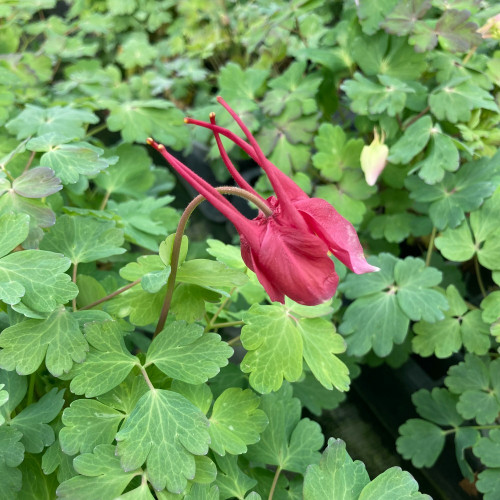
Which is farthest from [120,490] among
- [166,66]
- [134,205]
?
[166,66]

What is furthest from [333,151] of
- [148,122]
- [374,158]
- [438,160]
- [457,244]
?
[148,122]

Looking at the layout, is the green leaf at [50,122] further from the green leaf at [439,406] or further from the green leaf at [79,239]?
the green leaf at [439,406]

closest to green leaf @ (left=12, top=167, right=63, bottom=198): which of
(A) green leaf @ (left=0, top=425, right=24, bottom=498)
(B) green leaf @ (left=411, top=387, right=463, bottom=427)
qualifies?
(A) green leaf @ (left=0, top=425, right=24, bottom=498)

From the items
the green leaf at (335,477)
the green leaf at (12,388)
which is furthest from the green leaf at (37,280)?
the green leaf at (335,477)

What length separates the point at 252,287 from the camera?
0.85 meters

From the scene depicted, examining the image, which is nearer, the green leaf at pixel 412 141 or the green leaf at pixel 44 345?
the green leaf at pixel 44 345

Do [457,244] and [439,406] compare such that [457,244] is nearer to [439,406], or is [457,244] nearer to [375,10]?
[439,406]

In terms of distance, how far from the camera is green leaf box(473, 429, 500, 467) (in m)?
0.78

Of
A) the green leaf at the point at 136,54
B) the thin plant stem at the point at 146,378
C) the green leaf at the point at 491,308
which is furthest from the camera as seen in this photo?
the green leaf at the point at 136,54

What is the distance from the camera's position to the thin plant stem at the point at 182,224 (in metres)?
0.53

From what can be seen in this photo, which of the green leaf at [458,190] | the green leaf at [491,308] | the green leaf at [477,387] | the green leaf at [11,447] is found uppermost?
the green leaf at [11,447]

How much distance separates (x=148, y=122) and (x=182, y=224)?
63 centimetres

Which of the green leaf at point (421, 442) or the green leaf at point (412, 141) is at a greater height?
the green leaf at point (412, 141)

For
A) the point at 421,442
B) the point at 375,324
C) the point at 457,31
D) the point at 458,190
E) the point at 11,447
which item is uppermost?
the point at 457,31
